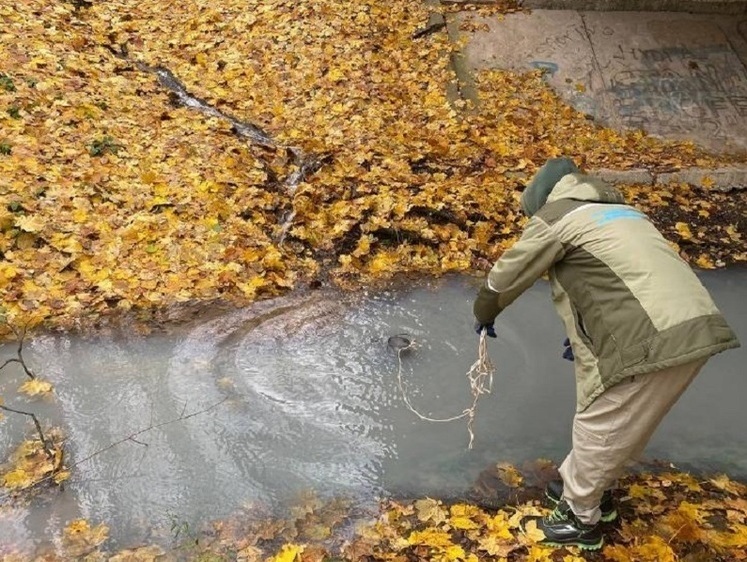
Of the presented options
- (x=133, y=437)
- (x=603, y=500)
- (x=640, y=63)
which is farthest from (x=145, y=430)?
(x=640, y=63)

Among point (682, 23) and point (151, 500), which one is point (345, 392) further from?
point (682, 23)

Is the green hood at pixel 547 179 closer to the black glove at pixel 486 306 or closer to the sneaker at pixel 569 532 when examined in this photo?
the black glove at pixel 486 306

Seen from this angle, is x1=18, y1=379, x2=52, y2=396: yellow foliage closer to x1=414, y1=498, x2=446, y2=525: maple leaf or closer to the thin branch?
the thin branch

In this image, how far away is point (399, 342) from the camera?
18.0ft

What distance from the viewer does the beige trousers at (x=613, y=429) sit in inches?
125

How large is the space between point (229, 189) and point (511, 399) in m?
3.68

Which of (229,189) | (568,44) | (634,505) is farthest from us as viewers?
(568,44)

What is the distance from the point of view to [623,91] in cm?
940

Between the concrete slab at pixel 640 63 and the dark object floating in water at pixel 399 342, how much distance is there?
16.9 feet

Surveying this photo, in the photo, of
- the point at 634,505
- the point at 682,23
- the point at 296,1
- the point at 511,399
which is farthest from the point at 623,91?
the point at 634,505

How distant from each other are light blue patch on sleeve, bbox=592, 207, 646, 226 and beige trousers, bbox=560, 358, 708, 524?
29.6 inches

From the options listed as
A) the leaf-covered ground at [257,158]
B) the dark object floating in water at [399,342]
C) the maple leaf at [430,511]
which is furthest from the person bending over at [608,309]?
the leaf-covered ground at [257,158]

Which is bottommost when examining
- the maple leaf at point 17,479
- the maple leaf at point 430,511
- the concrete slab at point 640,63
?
the maple leaf at point 17,479

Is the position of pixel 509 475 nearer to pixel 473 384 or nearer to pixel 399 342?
pixel 473 384
